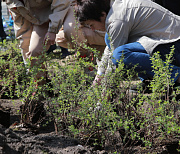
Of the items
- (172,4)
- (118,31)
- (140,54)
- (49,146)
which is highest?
(172,4)

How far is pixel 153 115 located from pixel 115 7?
3.96 feet

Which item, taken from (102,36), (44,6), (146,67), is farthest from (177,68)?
(44,6)

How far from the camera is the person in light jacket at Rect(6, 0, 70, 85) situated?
12.7ft

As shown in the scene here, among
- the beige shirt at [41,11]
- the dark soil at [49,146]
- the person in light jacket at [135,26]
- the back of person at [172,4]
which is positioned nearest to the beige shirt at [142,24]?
the person in light jacket at [135,26]

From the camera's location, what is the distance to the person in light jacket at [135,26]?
2908mm

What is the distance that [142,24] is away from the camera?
306 centimetres

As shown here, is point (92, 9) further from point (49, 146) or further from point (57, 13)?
point (49, 146)

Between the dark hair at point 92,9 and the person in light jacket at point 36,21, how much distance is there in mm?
913

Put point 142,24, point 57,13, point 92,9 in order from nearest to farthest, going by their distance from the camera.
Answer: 1. point 92,9
2. point 142,24
3. point 57,13

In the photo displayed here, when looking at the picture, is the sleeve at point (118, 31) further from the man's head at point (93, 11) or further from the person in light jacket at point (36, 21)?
the person in light jacket at point (36, 21)

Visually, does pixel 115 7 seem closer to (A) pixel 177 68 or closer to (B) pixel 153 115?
(A) pixel 177 68

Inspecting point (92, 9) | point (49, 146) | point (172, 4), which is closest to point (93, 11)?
point (92, 9)

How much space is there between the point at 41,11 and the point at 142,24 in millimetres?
1720

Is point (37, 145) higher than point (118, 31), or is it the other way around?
point (118, 31)
